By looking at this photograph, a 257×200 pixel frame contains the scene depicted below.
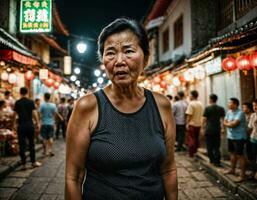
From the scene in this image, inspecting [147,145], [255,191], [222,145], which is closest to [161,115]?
[147,145]

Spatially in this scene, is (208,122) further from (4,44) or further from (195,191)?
(4,44)

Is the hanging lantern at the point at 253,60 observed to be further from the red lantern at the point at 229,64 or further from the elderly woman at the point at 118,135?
the elderly woman at the point at 118,135

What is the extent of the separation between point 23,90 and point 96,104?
26.3 feet

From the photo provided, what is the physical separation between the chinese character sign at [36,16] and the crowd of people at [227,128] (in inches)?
306

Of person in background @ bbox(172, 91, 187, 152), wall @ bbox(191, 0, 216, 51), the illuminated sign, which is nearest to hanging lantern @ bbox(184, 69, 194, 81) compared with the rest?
person in background @ bbox(172, 91, 187, 152)

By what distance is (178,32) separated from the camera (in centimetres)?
1828

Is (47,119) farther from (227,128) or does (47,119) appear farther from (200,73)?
(227,128)

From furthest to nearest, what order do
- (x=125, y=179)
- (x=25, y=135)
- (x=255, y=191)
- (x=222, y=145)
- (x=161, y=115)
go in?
(x=222, y=145) < (x=25, y=135) < (x=255, y=191) < (x=161, y=115) < (x=125, y=179)

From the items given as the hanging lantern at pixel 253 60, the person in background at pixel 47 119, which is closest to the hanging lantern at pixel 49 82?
the person in background at pixel 47 119

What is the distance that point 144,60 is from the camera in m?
2.34

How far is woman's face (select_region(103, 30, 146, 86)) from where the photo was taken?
6.91ft

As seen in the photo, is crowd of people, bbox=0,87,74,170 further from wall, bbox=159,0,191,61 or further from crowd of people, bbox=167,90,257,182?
wall, bbox=159,0,191,61

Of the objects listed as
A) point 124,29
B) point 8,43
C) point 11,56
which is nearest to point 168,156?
point 124,29

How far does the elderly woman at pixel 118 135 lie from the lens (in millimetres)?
2018
